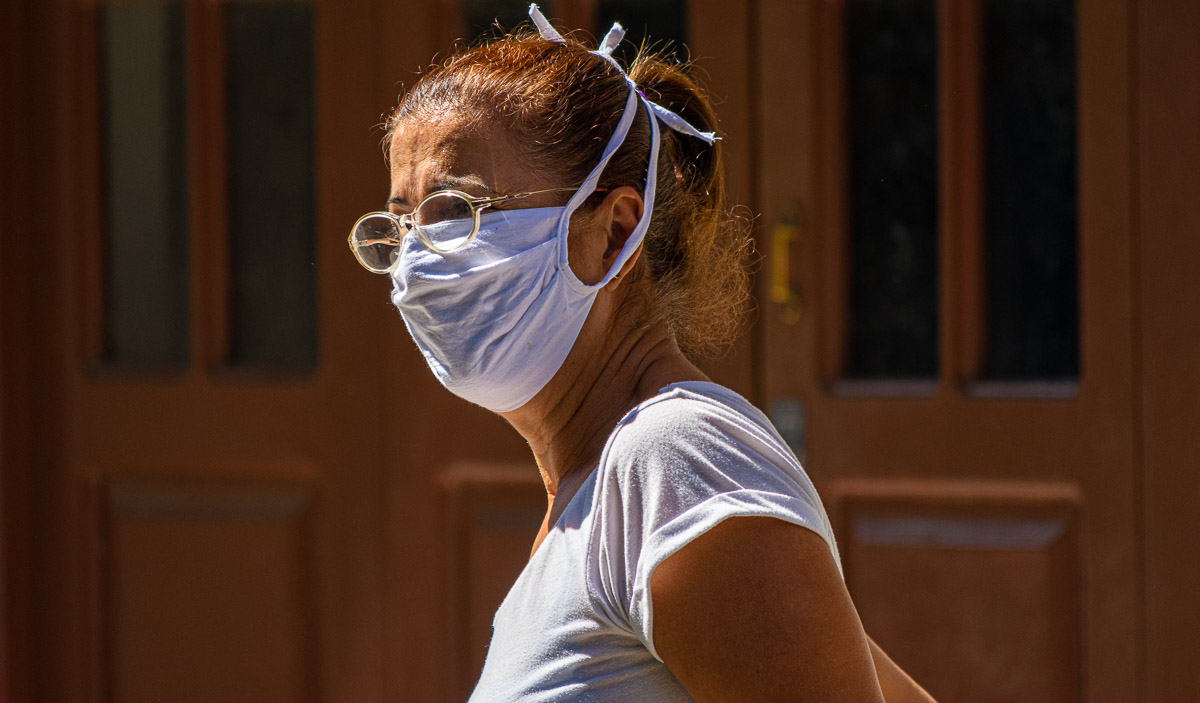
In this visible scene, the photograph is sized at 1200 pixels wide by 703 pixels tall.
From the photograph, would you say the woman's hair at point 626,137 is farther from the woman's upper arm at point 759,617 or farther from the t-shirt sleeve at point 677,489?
the woman's upper arm at point 759,617

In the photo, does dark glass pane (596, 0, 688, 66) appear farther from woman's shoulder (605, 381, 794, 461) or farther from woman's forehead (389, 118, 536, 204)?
woman's shoulder (605, 381, 794, 461)

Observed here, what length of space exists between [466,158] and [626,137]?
18cm

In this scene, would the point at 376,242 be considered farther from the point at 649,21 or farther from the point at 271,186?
the point at 271,186

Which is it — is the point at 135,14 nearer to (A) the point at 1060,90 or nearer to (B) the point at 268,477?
(B) the point at 268,477

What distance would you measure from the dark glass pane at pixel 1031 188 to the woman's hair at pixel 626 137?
1.34 meters

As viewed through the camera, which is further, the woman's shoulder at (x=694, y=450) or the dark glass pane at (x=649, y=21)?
the dark glass pane at (x=649, y=21)

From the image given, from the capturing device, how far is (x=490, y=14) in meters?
3.06

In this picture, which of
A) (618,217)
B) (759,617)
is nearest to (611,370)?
(618,217)

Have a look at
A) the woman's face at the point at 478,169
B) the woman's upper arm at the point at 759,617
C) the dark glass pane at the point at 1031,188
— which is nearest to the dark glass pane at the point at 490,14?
the dark glass pane at the point at 1031,188

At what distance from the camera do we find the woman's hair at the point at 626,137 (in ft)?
4.30

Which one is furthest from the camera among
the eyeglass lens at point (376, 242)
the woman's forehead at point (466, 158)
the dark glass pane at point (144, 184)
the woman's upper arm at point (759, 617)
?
the dark glass pane at point (144, 184)

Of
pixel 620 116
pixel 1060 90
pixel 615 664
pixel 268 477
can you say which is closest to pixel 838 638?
pixel 615 664

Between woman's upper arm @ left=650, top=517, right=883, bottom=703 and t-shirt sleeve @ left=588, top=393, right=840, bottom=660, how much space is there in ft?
0.04

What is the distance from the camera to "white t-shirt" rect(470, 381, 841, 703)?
3.38 ft
